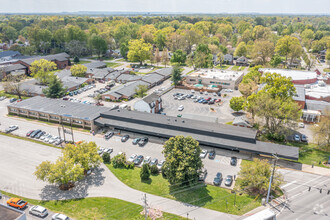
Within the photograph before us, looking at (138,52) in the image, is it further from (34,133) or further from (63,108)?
(34,133)

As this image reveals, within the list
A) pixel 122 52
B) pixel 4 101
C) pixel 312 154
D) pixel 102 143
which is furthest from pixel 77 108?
pixel 122 52

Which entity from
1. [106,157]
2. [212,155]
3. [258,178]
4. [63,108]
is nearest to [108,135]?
[106,157]

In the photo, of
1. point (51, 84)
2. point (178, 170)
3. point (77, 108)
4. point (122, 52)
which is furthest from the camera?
point (122, 52)

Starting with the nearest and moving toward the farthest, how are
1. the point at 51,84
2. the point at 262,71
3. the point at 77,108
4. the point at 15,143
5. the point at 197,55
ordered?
1. the point at 15,143
2. the point at 77,108
3. the point at 51,84
4. the point at 262,71
5. the point at 197,55

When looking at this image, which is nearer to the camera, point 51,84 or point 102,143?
point 102,143

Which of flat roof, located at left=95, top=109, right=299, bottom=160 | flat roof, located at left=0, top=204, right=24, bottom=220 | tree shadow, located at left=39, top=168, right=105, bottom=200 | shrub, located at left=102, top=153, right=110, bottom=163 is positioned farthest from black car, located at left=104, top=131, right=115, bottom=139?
flat roof, located at left=0, top=204, right=24, bottom=220

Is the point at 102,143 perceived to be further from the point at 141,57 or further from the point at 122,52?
the point at 122,52

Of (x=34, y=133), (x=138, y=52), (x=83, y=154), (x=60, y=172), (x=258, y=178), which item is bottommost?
(x=34, y=133)
